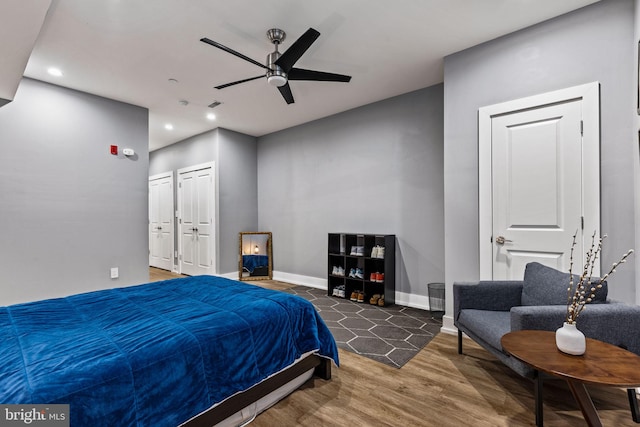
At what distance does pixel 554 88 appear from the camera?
102 inches

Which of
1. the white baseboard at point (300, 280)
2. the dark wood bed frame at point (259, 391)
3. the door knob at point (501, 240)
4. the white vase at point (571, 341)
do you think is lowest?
the white baseboard at point (300, 280)

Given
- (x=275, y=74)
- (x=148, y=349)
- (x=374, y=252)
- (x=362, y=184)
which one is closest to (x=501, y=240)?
(x=374, y=252)

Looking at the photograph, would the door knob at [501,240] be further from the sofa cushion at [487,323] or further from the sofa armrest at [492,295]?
the sofa cushion at [487,323]

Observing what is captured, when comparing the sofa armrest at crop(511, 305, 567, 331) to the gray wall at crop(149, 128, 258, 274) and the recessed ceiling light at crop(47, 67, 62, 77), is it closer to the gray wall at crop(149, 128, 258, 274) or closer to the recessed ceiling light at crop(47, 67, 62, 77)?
the gray wall at crop(149, 128, 258, 274)

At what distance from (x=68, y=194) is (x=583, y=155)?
5488mm

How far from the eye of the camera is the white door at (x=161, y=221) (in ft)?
21.9

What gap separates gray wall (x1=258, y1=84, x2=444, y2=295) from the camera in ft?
12.9

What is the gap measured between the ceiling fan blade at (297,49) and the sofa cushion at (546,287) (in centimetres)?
243

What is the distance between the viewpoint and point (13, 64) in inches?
96.6

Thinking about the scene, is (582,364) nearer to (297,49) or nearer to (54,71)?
(297,49)

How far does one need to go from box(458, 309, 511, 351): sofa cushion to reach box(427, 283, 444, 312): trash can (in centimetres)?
123

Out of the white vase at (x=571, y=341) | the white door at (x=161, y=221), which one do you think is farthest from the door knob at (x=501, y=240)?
the white door at (x=161, y=221)

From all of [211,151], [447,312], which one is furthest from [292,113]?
[447,312]

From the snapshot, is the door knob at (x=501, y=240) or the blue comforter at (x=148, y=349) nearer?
the blue comforter at (x=148, y=349)
